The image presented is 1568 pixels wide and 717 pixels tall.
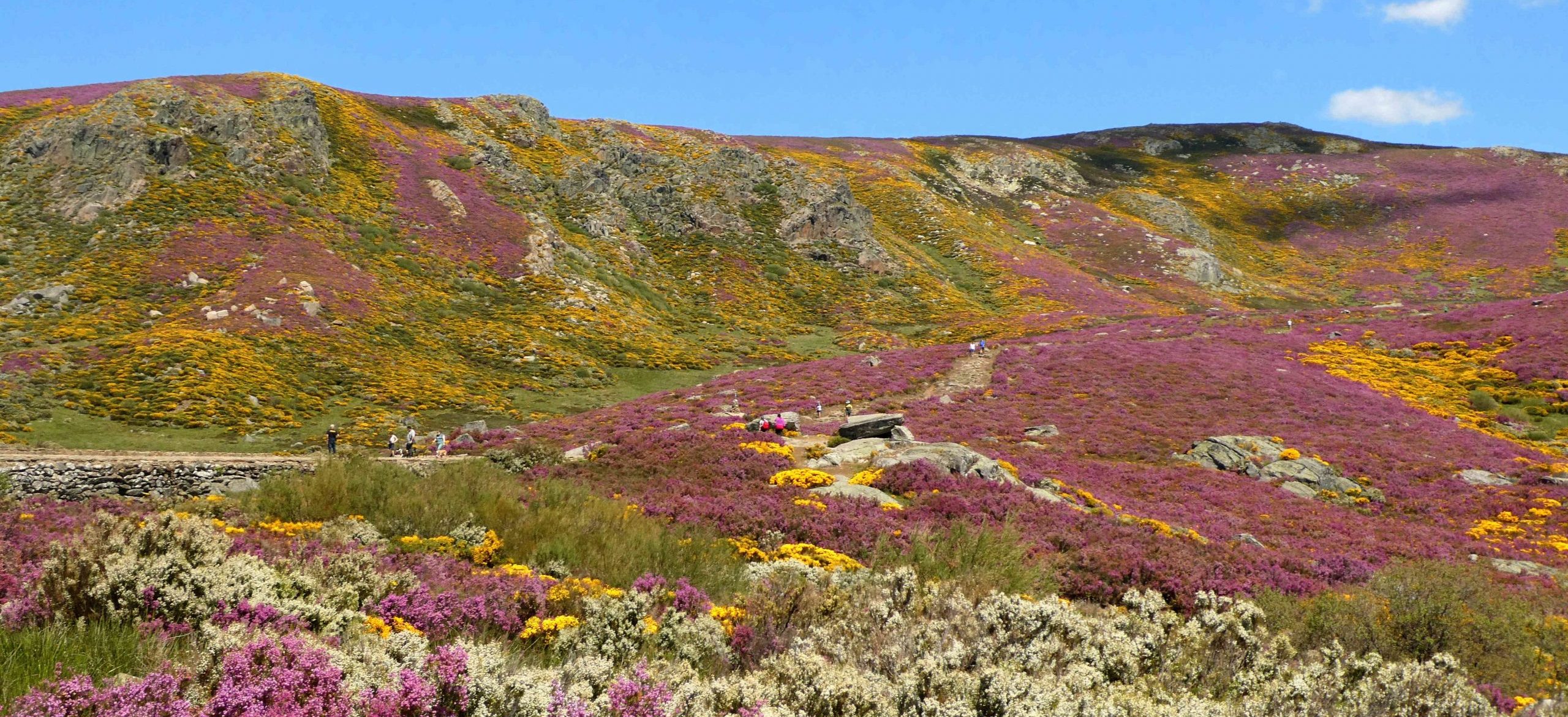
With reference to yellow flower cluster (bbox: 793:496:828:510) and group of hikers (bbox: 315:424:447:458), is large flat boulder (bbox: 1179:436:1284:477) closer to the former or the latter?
yellow flower cluster (bbox: 793:496:828:510)

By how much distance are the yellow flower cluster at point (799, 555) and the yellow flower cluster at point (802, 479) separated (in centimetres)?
425

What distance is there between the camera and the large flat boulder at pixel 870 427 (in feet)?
77.5

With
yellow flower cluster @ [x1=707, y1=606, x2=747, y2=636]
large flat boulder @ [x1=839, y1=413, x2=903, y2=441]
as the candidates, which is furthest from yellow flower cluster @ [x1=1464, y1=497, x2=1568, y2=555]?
yellow flower cluster @ [x1=707, y1=606, x2=747, y2=636]

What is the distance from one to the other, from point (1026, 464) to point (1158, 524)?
6.59m

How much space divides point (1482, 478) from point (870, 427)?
19655mm

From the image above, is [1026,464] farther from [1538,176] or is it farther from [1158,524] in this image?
[1538,176]

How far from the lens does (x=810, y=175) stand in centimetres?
8388

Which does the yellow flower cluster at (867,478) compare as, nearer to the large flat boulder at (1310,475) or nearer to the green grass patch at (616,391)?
the large flat boulder at (1310,475)

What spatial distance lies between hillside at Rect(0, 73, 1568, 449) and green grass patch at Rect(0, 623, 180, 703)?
1030 inches

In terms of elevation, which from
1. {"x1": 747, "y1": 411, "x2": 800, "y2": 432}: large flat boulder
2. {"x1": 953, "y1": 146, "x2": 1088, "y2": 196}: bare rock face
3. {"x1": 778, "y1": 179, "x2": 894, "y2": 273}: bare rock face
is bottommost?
{"x1": 747, "y1": 411, "x2": 800, "y2": 432}: large flat boulder

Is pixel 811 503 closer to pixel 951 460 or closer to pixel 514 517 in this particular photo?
pixel 951 460

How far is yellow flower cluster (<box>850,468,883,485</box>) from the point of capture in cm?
1736

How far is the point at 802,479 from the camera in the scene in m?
17.1

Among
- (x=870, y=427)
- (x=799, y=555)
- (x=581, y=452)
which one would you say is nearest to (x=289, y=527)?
(x=799, y=555)
